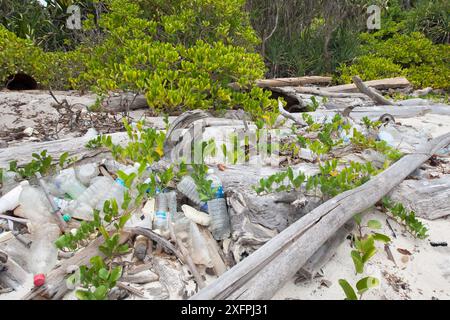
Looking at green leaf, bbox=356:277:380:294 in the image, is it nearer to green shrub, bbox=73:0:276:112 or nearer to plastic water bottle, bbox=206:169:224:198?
plastic water bottle, bbox=206:169:224:198

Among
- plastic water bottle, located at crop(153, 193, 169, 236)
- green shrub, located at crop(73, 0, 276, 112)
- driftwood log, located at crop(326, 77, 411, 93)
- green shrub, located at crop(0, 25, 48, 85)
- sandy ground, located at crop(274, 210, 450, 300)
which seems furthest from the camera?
driftwood log, located at crop(326, 77, 411, 93)

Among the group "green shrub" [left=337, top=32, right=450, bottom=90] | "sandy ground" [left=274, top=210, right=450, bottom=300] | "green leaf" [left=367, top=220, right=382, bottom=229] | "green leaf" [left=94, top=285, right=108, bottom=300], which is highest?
"green shrub" [left=337, top=32, right=450, bottom=90]

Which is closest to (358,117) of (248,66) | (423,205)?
(248,66)

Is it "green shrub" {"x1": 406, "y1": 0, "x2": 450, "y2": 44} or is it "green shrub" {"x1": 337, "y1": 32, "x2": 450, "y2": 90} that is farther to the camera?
"green shrub" {"x1": 406, "y1": 0, "x2": 450, "y2": 44}

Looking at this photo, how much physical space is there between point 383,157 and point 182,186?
7.19ft

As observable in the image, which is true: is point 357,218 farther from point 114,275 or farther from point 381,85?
point 381,85

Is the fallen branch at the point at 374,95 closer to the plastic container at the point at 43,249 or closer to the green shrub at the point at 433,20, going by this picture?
the plastic container at the point at 43,249

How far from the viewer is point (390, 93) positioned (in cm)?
875

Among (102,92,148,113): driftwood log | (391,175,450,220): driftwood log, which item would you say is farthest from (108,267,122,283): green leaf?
(102,92,148,113): driftwood log

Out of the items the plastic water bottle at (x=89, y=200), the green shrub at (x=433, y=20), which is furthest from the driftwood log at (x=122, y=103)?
the green shrub at (x=433, y=20)

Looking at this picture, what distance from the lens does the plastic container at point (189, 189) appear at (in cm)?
262

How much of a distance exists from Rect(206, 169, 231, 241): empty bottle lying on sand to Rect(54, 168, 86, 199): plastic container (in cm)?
104

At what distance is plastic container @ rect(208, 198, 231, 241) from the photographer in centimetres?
Answer: 239

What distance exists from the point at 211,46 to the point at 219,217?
13.3 ft
